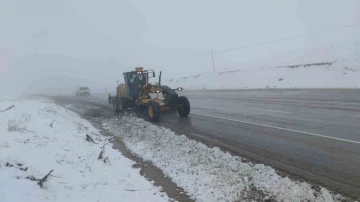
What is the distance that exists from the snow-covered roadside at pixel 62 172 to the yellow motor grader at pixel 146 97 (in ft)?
17.1

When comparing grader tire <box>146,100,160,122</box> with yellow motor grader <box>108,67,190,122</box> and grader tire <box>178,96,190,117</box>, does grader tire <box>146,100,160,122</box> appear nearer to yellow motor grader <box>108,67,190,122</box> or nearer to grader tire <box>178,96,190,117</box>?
yellow motor grader <box>108,67,190,122</box>

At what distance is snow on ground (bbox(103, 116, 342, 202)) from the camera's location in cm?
501

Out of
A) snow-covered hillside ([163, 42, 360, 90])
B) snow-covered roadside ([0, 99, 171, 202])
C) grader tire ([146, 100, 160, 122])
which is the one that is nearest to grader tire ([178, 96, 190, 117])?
grader tire ([146, 100, 160, 122])

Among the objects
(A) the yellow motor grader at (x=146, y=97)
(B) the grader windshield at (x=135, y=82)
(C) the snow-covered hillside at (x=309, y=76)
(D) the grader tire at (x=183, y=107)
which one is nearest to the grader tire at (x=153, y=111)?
(A) the yellow motor grader at (x=146, y=97)

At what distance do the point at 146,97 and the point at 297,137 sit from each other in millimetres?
8896

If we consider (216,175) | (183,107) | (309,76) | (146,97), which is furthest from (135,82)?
(309,76)

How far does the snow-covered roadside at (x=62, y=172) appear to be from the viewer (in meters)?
4.86

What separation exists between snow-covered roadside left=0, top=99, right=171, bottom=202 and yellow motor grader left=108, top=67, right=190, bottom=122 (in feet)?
17.1

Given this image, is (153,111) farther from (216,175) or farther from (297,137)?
(216,175)

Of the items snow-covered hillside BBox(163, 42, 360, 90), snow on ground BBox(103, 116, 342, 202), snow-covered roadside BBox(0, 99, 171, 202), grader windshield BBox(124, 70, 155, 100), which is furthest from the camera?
snow-covered hillside BBox(163, 42, 360, 90)

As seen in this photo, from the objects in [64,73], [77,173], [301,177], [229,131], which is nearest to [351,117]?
[229,131]

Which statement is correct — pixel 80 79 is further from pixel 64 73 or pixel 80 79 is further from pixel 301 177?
pixel 301 177

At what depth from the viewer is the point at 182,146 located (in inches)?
326

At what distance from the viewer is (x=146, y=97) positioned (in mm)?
15320
